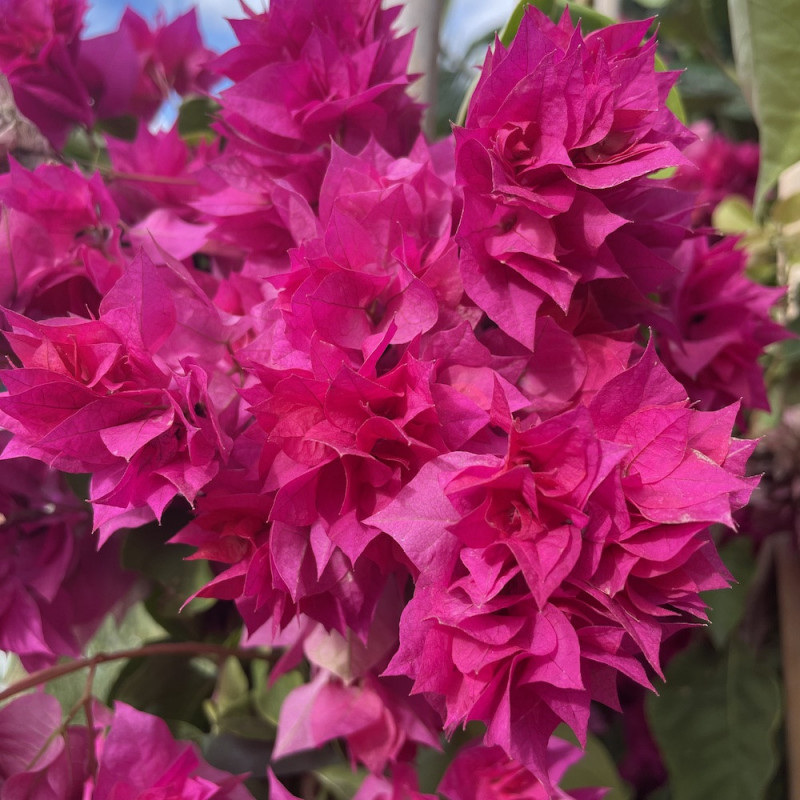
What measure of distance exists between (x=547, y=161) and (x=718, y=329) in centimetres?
15

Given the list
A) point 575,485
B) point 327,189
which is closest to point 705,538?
point 575,485

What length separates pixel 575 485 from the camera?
220 millimetres

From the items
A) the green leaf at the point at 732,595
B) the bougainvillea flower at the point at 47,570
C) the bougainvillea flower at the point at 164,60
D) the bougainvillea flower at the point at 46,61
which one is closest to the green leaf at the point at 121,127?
the bougainvillea flower at the point at 164,60

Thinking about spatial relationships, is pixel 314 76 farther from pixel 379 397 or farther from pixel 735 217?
pixel 735 217

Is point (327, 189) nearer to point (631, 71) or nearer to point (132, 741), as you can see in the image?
point (631, 71)

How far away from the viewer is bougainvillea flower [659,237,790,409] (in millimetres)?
331

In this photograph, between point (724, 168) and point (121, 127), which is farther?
point (724, 168)

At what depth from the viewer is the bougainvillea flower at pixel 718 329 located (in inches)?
13.0

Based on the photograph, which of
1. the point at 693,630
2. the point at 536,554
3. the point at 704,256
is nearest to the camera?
the point at 536,554

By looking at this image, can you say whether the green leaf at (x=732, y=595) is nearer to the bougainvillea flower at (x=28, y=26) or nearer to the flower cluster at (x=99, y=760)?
A: the flower cluster at (x=99, y=760)

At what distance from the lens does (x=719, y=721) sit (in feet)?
1.93

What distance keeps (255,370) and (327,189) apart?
0.25ft

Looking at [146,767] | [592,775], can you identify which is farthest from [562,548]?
[592,775]

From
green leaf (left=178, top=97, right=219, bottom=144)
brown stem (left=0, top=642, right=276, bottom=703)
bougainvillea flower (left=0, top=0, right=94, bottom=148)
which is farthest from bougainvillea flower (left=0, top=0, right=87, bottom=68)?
brown stem (left=0, top=642, right=276, bottom=703)
